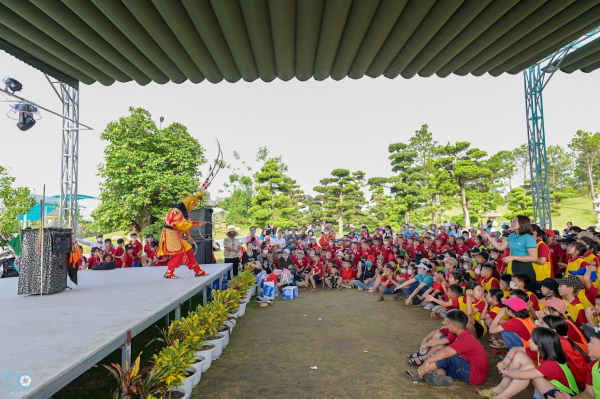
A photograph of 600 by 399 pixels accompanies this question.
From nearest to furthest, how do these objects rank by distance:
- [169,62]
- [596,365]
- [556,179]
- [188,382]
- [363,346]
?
1. [596,365]
2. [188,382]
3. [363,346]
4. [169,62]
5. [556,179]

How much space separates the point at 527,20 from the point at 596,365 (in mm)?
4333

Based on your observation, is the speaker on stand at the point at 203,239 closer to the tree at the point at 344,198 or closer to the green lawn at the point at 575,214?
the tree at the point at 344,198

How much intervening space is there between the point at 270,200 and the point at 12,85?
49.0 feet

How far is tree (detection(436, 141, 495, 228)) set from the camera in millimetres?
19953

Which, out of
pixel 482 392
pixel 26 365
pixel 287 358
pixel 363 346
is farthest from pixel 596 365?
pixel 26 365

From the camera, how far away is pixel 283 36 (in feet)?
15.1

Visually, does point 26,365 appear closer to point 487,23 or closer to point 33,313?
point 33,313

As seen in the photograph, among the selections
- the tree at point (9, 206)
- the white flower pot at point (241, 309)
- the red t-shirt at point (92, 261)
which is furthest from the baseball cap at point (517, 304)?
the tree at point (9, 206)

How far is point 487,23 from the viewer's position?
444 cm

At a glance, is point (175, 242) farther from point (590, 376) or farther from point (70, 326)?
point (590, 376)

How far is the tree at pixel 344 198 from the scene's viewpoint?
23.4 m

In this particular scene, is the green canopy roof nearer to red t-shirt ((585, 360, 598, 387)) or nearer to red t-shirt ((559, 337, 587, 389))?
red t-shirt ((559, 337, 587, 389))

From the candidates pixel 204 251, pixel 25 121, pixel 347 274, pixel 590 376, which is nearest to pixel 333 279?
pixel 347 274

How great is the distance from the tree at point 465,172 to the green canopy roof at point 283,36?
572 inches
